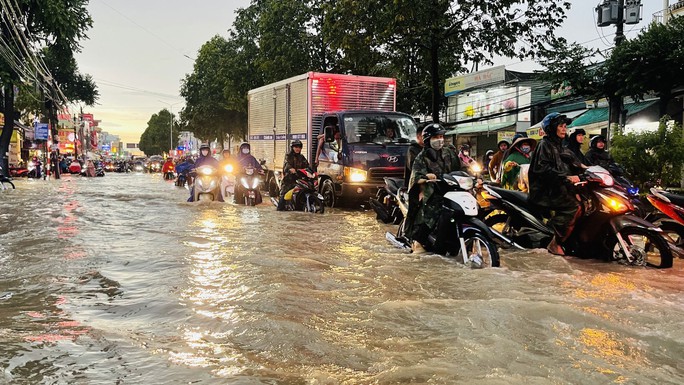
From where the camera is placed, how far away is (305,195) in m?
12.4

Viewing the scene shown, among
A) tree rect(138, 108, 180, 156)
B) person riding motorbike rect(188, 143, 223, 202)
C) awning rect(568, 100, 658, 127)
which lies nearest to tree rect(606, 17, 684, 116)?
awning rect(568, 100, 658, 127)

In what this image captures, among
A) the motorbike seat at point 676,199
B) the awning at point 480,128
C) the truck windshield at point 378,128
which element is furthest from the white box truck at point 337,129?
the awning at point 480,128

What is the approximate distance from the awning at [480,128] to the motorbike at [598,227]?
836 inches

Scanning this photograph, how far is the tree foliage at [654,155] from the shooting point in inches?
474

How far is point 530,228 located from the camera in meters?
6.96

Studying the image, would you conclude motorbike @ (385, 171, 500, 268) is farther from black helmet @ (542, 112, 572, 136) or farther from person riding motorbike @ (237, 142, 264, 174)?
person riding motorbike @ (237, 142, 264, 174)

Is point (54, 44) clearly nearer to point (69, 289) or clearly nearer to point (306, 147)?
point (306, 147)

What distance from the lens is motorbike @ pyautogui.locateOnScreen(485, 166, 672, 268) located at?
20.2 feet

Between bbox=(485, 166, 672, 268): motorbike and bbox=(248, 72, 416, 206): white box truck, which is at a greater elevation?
bbox=(248, 72, 416, 206): white box truck

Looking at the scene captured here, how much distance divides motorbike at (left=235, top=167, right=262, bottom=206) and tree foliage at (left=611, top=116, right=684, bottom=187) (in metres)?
7.94

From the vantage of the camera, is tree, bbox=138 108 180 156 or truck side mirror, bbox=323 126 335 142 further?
tree, bbox=138 108 180 156

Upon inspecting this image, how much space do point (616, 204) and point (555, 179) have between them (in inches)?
26.8

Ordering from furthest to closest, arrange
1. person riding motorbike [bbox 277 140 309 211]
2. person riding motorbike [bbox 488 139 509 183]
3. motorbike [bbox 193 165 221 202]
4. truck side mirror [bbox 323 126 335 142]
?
1. motorbike [bbox 193 165 221 202]
2. truck side mirror [bbox 323 126 335 142]
3. person riding motorbike [bbox 277 140 309 211]
4. person riding motorbike [bbox 488 139 509 183]

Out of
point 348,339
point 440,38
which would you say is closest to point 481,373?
point 348,339
